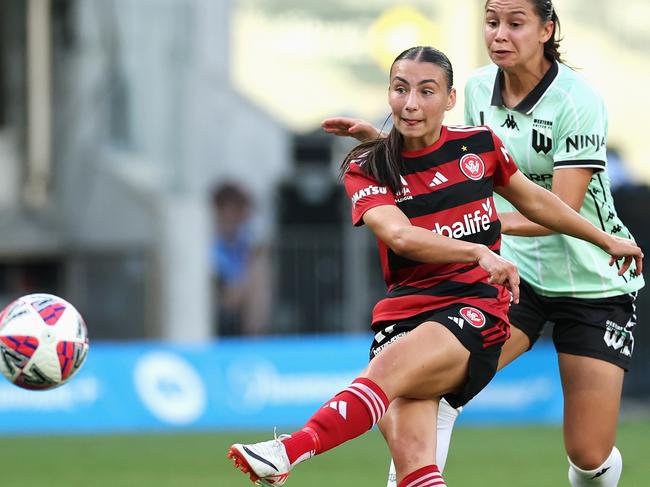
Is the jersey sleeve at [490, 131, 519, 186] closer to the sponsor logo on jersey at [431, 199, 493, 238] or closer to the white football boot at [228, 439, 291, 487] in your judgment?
the sponsor logo on jersey at [431, 199, 493, 238]

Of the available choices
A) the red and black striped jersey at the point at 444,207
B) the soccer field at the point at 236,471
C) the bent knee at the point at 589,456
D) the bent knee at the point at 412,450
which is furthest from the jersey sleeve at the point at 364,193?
the soccer field at the point at 236,471

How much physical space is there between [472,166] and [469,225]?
25 cm

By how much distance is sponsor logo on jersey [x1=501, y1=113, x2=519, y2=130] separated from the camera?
6.76 metres

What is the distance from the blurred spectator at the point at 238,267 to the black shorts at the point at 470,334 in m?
12.4

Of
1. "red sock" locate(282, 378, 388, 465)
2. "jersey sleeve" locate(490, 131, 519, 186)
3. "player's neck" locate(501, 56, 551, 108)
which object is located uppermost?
"player's neck" locate(501, 56, 551, 108)

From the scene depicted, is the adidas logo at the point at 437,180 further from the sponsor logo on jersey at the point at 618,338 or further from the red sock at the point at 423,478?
the sponsor logo on jersey at the point at 618,338

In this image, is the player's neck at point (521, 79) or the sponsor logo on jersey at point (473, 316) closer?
the sponsor logo on jersey at point (473, 316)

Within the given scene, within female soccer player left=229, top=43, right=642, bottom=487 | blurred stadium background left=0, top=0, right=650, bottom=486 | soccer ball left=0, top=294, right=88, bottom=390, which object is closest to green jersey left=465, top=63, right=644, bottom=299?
female soccer player left=229, top=43, right=642, bottom=487

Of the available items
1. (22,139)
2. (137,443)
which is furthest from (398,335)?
(22,139)

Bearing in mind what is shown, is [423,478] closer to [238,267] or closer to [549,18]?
[549,18]

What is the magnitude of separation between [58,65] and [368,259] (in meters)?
6.46

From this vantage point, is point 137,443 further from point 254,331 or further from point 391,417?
point 391,417

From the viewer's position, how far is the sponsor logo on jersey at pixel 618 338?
682cm

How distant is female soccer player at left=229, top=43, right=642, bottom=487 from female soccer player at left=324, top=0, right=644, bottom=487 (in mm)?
505
